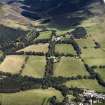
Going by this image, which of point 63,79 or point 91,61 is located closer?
point 63,79

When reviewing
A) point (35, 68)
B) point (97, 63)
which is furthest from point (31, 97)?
point (97, 63)

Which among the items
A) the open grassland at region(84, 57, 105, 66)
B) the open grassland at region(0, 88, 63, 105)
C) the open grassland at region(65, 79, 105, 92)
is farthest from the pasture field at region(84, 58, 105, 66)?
the open grassland at region(0, 88, 63, 105)

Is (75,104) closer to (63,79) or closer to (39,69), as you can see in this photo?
(63,79)

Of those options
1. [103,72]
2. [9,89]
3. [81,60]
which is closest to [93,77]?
[103,72]

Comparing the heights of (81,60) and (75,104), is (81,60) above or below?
above

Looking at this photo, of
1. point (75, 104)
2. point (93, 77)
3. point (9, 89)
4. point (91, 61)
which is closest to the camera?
point (75, 104)

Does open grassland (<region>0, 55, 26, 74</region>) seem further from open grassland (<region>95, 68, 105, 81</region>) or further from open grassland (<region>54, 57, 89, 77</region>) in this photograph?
open grassland (<region>95, 68, 105, 81</region>)

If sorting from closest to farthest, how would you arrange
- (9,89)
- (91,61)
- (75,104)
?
1. (75,104)
2. (9,89)
3. (91,61)
